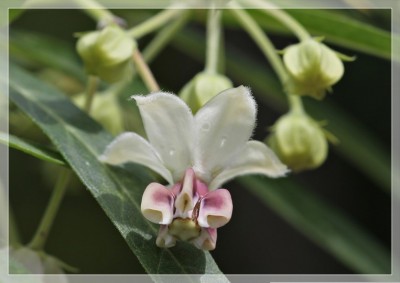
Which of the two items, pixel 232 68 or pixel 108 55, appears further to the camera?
pixel 232 68

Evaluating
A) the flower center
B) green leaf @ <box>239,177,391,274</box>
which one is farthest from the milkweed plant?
green leaf @ <box>239,177,391,274</box>

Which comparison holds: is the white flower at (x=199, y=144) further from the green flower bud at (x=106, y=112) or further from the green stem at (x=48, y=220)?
the green flower bud at (x=106, y=112)

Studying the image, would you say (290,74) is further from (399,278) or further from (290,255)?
(290,255)

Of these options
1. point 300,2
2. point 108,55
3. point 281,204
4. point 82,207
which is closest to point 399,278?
point 281,204

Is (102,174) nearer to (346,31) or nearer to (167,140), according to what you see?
(167,140)

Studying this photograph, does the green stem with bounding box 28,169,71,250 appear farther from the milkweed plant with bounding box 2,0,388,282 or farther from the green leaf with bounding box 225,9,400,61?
the green leaf with bounding box 225,9,400,61

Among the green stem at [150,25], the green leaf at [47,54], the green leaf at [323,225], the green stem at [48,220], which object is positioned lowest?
the green leaf at [323,225]

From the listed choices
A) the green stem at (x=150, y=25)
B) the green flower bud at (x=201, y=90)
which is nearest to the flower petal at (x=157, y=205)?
the green flower bud at (x=201, y=90)

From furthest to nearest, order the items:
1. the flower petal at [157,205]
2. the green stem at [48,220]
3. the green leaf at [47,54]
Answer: the green leaf at [47,54] < the green stem at [48,220] < the flower petal at [157,205]
